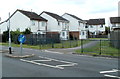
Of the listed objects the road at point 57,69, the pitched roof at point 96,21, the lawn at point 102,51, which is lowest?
the road at point 57,69

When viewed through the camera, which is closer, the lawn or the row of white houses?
the lawn

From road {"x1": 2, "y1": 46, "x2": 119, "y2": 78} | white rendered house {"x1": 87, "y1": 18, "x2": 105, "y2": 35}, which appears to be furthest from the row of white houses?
road {"x1": 2, "y1": 46, "x2": 119, "y2": 78}

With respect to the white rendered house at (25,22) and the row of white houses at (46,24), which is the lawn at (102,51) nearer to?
the row of white houses at (46,24)

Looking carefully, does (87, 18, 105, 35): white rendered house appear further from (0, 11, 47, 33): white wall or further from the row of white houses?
(0, 11, 47, 33): white wall

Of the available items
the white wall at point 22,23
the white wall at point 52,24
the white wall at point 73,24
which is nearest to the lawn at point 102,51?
the white wall at point 22,23

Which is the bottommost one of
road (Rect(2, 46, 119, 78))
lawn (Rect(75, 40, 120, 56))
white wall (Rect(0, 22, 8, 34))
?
road (Rect(2, 46, 119, 78))

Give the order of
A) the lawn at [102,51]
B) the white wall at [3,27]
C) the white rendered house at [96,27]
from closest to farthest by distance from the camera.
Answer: the lawn at [102,51], the white wall at [3,27], the white rendered house at [96,27]

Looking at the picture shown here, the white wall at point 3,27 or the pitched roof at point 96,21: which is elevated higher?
the pitched roof at point 96,21

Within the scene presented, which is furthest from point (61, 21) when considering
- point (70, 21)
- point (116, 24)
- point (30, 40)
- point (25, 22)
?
point (116, 24)

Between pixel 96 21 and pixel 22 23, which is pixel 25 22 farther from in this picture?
pixel 96 21

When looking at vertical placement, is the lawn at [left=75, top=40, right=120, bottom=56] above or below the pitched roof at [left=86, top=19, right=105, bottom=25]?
below

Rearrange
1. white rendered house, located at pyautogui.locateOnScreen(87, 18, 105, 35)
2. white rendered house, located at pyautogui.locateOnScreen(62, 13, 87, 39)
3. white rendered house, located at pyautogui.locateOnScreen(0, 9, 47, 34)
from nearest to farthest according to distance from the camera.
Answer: white rendered house, located at pyautogui.locateOnScreen(0, 9, 47, 34) → white rendered house, located at pyautogui.locateOnScreen(62, 13, 87, 39) → white rendered house, located at pyautogui.locateOnScreen(87, 18, 105, 35)

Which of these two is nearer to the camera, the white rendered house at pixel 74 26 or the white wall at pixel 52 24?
the white wall at pixel 52 24

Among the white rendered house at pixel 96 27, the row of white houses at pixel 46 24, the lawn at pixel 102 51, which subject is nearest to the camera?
the lawn at pixel 102 51
